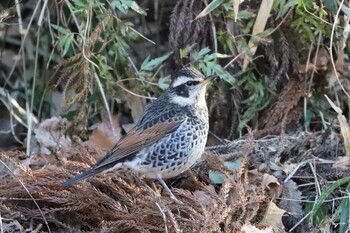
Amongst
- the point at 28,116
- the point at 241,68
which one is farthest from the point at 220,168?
the point at 28,116

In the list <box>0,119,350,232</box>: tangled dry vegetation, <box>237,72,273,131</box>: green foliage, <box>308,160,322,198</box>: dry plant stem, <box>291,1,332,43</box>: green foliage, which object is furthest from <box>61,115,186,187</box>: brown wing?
<box>291,1,332,43</box>: green foliage

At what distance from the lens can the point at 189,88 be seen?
16.4ft

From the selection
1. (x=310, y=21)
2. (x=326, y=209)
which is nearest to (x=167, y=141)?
(x=326, y=209)

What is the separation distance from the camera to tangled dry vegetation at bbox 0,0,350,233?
439cm

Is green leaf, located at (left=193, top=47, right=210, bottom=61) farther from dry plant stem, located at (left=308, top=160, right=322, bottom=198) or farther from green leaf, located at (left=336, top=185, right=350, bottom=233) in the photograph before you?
green leaf, located at (left=336, top=185, right=350, bottom=233)

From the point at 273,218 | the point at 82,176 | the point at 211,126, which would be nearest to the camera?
the point at 273,218

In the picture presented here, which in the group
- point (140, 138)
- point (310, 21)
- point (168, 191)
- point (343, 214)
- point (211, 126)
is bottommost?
point (211, 126)

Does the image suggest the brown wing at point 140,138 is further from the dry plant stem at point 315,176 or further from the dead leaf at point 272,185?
the dry plant stem at point 315,176

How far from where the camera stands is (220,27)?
Result: 573 cm

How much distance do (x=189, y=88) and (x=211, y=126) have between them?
1.05 meters

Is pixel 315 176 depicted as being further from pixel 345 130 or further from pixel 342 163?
pixel 345 130

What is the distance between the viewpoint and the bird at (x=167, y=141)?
4723mm

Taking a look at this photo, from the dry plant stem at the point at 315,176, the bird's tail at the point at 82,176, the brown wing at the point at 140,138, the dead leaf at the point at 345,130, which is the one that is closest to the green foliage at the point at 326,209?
the dry plant stem at the point at 315,176

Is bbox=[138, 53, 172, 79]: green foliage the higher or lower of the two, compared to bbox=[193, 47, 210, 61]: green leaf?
lower
